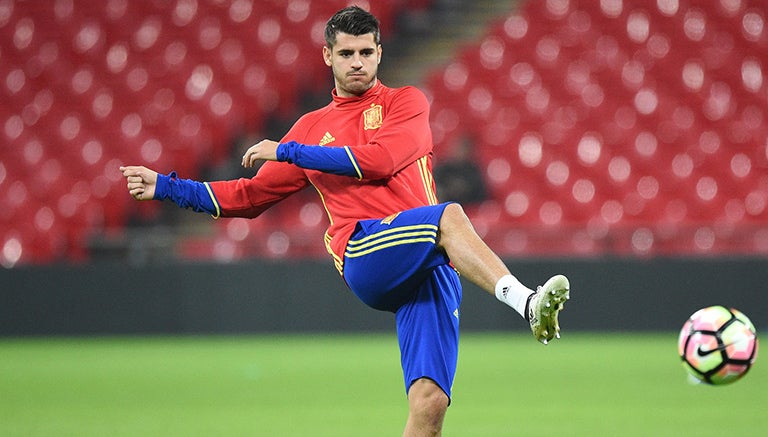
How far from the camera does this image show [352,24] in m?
5.00

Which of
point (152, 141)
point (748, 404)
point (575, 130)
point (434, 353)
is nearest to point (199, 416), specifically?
point (434, 353)

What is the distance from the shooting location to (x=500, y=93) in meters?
A: 15.3

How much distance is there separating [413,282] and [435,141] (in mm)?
9867

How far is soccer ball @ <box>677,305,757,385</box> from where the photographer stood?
4.95 metres

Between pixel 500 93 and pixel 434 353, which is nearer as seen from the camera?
pixel 434 353

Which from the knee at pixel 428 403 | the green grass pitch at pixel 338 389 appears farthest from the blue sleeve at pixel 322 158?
the green grass pitch at pixel 338 389

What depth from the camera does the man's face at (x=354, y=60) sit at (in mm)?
5008

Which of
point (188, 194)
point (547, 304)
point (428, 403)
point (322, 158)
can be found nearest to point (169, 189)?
point (188, 194)

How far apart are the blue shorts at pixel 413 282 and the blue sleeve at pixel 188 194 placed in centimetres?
84

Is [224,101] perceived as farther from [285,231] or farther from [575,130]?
[575,130]

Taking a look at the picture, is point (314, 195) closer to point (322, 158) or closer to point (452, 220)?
point (322, 158)

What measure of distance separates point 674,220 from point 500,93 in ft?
9.84

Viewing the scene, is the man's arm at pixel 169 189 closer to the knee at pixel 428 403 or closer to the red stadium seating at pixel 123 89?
the knee at pixel 428 403

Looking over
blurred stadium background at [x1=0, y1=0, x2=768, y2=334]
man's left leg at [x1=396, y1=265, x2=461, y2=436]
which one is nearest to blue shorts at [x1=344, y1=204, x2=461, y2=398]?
man's left leg at [x1=396, y1=265, x2=461, y2=436]
